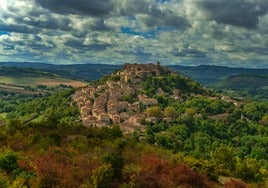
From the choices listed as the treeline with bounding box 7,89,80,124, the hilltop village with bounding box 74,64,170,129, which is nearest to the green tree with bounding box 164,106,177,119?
the hilltop village with bounding box 74,64,170,129

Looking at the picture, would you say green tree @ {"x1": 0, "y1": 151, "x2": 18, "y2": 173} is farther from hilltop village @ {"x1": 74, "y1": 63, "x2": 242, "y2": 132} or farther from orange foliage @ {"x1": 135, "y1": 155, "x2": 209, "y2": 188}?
hilltop village @ {"x1": 74, "y1": 63, "x2": 242, "y2": 132}

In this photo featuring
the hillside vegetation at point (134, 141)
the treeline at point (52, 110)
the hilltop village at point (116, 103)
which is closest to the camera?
the hillside vegetation at point (134, 141)

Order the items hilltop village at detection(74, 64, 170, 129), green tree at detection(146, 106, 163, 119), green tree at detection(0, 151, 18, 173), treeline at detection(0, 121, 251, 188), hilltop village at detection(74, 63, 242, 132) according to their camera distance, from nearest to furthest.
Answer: treeline at detection(0, 121, 251, 188), green tree at detection(0, 151, 18, 173), hilltop village at detection(74, 63, 242, 132), hilltop village at detection(74, 64, 170, 129), green tree at detection(146, 106, 163, 119)

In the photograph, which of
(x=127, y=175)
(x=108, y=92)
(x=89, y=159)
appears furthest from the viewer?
(x=108, y=92)

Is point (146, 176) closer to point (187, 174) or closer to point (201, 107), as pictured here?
point (187, 174)

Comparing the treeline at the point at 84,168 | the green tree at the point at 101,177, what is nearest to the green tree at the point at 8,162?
the treeline at the point at 84,168

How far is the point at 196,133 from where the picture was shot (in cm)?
13725

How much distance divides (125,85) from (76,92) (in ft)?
87.5

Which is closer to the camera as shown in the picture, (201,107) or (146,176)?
(146,176)

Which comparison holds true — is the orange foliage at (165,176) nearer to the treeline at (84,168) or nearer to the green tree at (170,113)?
the treeline at (84,168)

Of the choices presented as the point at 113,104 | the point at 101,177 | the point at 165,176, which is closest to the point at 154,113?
the point at 113,104

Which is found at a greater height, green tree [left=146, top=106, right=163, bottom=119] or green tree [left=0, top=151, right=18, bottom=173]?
green tree [left=0, top=151, right=18, bottom=173]

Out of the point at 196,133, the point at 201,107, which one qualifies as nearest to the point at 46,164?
the point at 196,133

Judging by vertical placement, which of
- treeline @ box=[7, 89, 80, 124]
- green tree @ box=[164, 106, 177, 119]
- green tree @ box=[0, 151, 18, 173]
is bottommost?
treeline @ box=[7, 89, 80, 124]
